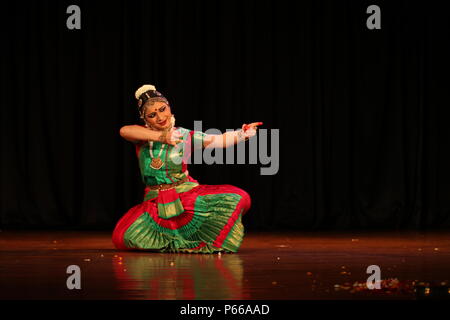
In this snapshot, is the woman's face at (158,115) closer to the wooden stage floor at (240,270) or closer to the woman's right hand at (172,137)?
the woman's right hand at (172,137)

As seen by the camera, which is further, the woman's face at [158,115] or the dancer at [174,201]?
the woman's face at [158,115]

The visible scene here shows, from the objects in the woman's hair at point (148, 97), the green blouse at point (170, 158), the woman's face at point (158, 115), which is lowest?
the green blouse at point (170, 158)

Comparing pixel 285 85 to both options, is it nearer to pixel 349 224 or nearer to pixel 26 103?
pixel 349 224

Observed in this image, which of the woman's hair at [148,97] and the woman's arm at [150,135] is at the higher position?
the woman's hair at [148,97]

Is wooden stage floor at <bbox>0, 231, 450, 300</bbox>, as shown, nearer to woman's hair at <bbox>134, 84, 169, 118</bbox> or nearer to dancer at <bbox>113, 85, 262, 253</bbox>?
dancer at <bbox>113, 85, 262, 253</bbox>

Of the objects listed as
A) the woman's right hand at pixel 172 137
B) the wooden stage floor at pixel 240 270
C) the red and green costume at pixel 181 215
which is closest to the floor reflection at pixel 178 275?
the wooden stage floor at pixel 240 270

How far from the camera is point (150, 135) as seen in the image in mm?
5266

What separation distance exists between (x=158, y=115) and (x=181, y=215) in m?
0.60

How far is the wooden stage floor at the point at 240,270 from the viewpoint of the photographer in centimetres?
356

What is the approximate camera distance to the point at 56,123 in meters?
7.36

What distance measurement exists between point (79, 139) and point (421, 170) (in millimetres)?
2838

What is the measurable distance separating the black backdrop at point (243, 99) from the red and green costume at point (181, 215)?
6.61 feet

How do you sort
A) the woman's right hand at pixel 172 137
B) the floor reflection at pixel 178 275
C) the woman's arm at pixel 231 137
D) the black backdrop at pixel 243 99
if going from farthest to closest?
the black backdrop at pixel 243 99
the woman's right hand at pixel 172 137
the woman's arm at pixel 231 137
the floor reflection at pixel 178 275
